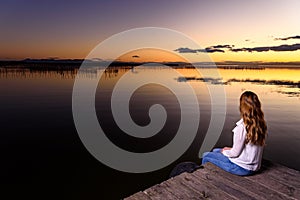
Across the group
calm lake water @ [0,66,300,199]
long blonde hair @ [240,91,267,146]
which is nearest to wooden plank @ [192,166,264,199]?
long blonde hair @ [240,91,267,146]

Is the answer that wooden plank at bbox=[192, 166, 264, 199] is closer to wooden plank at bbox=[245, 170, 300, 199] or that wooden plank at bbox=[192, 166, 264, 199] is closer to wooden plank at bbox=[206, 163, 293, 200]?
wooden plank at bbox=[206, 163, 293, 200]

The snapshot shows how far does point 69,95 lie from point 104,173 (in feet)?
37.5

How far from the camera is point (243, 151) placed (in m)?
3.15

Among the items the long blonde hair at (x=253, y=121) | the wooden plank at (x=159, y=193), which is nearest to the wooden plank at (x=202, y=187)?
the wooden plank at (x=159, y=193)

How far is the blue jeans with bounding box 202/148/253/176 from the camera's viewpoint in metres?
3.22

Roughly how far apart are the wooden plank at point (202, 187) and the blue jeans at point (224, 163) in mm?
473

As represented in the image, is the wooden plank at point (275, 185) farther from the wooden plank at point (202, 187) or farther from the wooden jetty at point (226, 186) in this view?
the wooden plank at point (202, 187)

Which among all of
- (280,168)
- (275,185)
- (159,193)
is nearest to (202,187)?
(159,193)

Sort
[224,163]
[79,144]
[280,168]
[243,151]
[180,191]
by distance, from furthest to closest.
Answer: [79,144], [280,168], [224,163], [243,151], [180,191]

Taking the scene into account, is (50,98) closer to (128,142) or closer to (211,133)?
(128,142)

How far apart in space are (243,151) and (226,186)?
1.80ft

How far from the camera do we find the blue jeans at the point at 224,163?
3223 millimetres

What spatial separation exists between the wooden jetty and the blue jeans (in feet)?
0.20

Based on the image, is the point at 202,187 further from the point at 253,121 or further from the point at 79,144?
the point at 79,144
